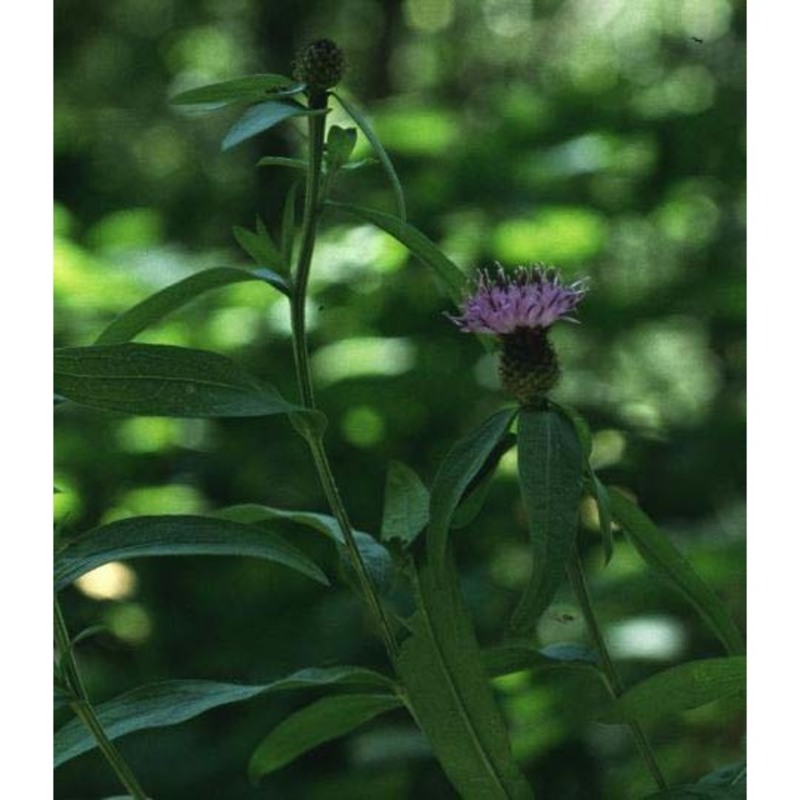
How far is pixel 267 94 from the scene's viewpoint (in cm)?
57

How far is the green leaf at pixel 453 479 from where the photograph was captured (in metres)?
0.54

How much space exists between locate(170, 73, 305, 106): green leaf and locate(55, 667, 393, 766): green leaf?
0.22 meters

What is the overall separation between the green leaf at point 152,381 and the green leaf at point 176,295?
0.12 ft

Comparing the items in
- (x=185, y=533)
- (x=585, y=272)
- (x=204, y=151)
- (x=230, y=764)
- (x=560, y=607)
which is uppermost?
(x=204, y=151)

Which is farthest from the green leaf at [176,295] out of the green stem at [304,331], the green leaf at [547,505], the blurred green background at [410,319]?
the blurred green background at [410,319]

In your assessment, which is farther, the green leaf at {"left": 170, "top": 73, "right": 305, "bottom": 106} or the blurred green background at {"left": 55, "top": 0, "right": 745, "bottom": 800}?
the blurred green background at {"left": 55, "top": 0, "right": 745, "bottom": 800}

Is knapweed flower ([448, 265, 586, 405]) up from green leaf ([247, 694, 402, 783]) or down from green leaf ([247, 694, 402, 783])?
up

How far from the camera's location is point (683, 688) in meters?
0.58

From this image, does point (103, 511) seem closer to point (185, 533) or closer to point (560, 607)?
point (560, 607)

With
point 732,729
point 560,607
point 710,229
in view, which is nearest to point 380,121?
point 710,229

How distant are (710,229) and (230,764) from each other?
0.53 metres

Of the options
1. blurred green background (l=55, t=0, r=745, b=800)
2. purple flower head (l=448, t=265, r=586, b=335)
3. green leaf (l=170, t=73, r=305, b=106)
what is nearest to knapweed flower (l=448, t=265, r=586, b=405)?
purple flower head (l=448, t=265, r=586, b=335)

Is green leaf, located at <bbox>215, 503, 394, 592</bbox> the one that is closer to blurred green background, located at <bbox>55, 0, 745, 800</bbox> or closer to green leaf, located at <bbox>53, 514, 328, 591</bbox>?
green leaf, located at <bbox>53, 514, 328, 591</bbox>

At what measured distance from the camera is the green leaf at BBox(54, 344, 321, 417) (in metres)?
0.56
